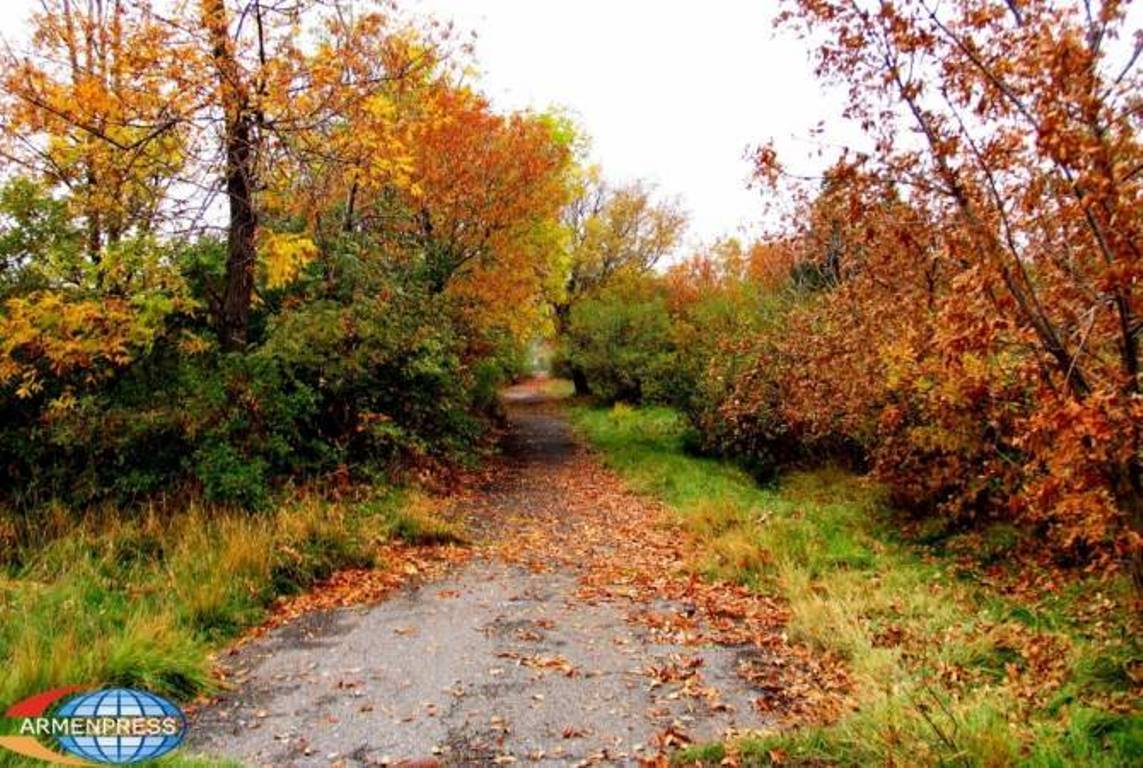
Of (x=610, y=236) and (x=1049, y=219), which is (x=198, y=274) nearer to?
(x=1049, y=219)

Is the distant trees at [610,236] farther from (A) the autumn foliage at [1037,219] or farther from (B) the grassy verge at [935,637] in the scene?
(A) the autumn foliage at [1037,219]

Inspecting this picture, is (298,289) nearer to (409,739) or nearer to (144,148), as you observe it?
(144,148)

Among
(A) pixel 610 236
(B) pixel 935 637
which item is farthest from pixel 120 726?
(A) pixel 610 236

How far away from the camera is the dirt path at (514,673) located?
158 inches

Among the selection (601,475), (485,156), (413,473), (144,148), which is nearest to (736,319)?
(601,475)

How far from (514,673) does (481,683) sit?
27 cm

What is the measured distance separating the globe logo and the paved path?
0.62 feet

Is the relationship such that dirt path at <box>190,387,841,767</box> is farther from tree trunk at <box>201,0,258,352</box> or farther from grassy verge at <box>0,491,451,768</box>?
tree trunk at <box>201,0,258,352</box>

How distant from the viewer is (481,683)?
4.77 metres

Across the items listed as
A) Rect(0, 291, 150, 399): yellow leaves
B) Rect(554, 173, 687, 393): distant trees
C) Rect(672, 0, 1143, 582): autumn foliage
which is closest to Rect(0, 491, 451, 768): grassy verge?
Rect(0, 291, 150, 399): yellow leaves

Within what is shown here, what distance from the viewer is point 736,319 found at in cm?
1617

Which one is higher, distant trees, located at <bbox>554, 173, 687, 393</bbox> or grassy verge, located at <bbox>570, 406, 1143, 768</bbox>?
distant trees, located at <bbox>554, 173, 687, 393</bbox>

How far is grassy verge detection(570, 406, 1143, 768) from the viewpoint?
139 inches

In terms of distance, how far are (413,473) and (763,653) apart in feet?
21.9
